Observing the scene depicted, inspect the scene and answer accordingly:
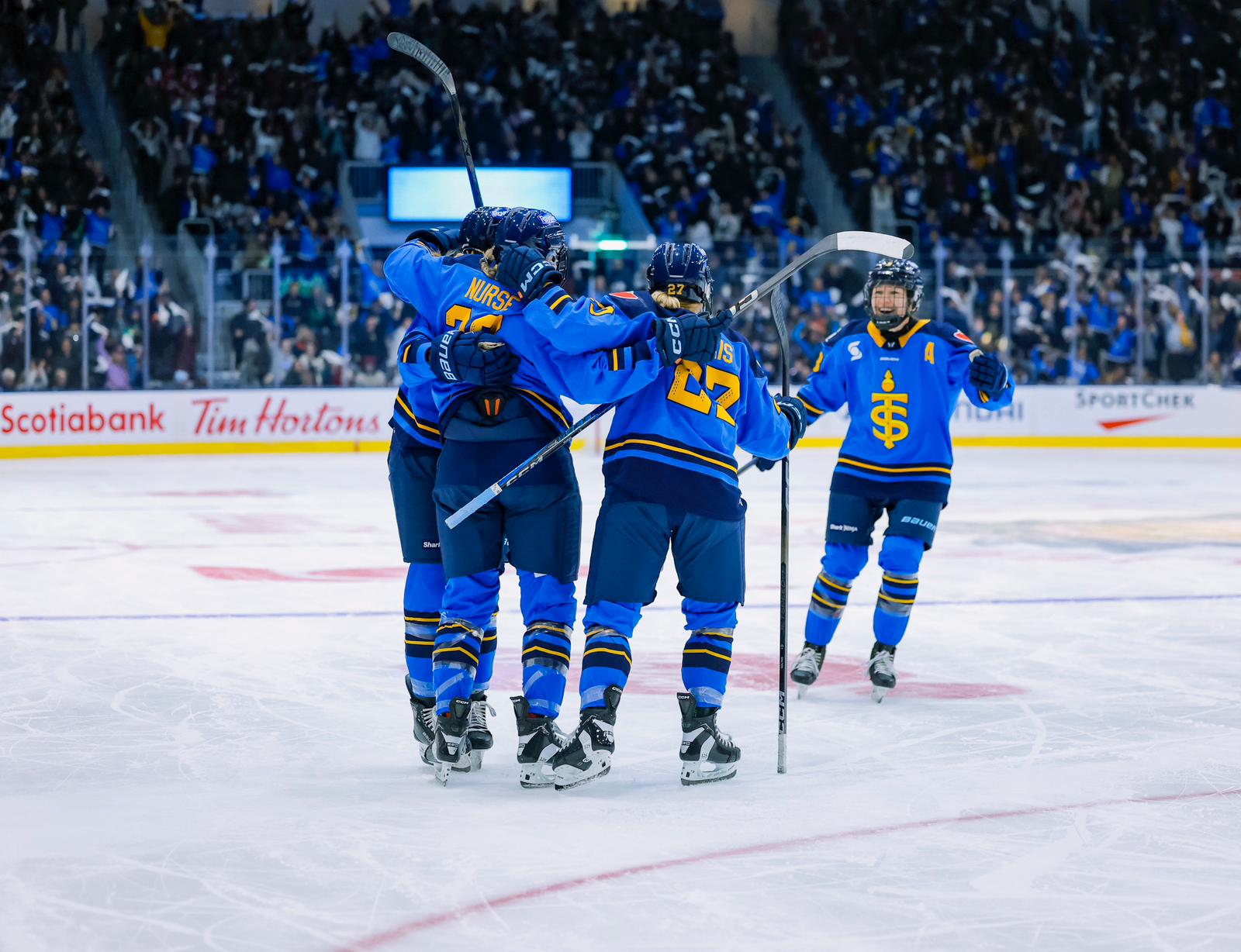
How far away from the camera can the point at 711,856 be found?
3459 millimetres

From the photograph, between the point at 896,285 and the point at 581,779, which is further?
the point at 896,285

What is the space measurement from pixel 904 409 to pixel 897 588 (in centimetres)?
57

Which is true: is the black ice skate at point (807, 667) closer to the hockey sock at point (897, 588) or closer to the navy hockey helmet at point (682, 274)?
the hockey sock at point (897, 588)

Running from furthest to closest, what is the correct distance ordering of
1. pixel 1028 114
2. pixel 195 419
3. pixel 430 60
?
pixel 1028 114
pixel 195 419
pixel 430 60

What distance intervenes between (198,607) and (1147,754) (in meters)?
4.01

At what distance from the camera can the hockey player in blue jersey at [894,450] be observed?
5.43 m

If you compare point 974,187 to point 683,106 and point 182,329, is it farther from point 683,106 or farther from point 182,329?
point 182,329

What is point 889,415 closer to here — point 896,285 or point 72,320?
point 896,285

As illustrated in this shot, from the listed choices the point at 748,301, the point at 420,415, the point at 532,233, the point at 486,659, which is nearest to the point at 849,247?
the point at 748,301

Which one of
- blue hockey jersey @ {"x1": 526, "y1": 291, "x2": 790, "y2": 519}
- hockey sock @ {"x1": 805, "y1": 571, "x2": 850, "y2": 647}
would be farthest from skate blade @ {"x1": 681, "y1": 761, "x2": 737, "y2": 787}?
hockey sock @ {"x1": 805, "y1": 571, "x2": 850, "y2": 647}

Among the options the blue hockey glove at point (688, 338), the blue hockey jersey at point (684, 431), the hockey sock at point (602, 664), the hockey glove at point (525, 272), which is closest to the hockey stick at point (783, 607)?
the blue hockey jersey at point (684, 431)

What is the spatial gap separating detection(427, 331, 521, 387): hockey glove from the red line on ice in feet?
4.02

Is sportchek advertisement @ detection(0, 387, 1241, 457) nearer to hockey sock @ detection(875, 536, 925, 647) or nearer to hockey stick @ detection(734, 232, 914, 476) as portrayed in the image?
hockey sock @ detection(875, 536, 925, 647)

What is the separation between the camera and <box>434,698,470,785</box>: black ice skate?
13.4ft
